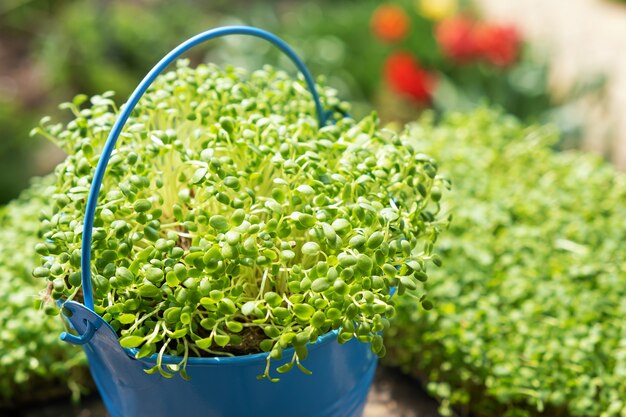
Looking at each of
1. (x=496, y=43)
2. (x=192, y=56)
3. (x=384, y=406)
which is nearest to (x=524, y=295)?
(x=384, y=406)

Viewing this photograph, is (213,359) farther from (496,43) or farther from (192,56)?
(192,56)

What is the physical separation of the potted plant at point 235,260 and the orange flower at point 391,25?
8.40 feet

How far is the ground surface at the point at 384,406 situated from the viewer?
5.87ft

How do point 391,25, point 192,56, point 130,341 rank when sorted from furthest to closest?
1. point 192,56
2. point 391,25
3. point 130,341

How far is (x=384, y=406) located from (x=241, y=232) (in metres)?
0.88

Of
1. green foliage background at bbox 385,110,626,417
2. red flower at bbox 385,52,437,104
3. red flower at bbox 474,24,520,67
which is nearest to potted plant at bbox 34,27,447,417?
green foliage background at bbox 385,110,626,417

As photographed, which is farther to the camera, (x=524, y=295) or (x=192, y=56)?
(x=192, y=56)

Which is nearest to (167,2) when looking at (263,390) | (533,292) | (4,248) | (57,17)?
(57,17)

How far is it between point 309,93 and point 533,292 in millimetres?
803

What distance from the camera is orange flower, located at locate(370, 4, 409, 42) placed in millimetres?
3881

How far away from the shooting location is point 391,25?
3881 mm

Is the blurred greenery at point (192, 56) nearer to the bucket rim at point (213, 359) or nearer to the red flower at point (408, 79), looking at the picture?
the red flower at point (408, 79)

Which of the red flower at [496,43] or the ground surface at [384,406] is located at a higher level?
the red flower at [496,43]

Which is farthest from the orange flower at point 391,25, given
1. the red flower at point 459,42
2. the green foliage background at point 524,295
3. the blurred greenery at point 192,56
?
the green foliage background at point 524,295
